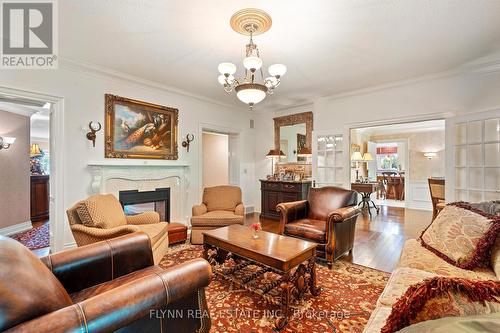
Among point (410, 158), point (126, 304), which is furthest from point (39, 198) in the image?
point (410, 158)

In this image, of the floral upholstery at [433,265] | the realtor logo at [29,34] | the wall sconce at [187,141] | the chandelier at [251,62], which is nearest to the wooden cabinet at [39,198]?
the realtor logo at [29,34]

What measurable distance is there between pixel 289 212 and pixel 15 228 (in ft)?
17.0

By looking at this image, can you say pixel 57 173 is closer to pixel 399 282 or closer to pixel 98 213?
pixel 98 213

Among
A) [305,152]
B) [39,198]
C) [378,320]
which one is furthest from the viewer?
[39,198]

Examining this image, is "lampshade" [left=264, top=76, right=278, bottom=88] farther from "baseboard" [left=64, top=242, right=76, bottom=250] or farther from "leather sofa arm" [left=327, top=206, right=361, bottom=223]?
"baseboard" [left=64, top=242, right=76, bottom=250]

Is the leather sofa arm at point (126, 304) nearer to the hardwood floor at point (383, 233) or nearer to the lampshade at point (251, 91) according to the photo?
the lampshade at point (251, 91)

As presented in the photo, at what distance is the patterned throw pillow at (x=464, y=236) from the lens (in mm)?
1669

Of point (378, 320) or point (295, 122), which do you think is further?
point (295, 122)

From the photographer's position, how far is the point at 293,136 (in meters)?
5.92

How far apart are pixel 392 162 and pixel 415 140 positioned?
3566 millimetres

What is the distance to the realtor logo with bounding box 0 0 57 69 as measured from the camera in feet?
7.35

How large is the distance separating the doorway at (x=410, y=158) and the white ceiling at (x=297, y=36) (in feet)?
10.5

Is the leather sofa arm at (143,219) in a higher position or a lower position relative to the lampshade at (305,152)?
Answer: lower

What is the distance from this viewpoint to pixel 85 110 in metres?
3.54
